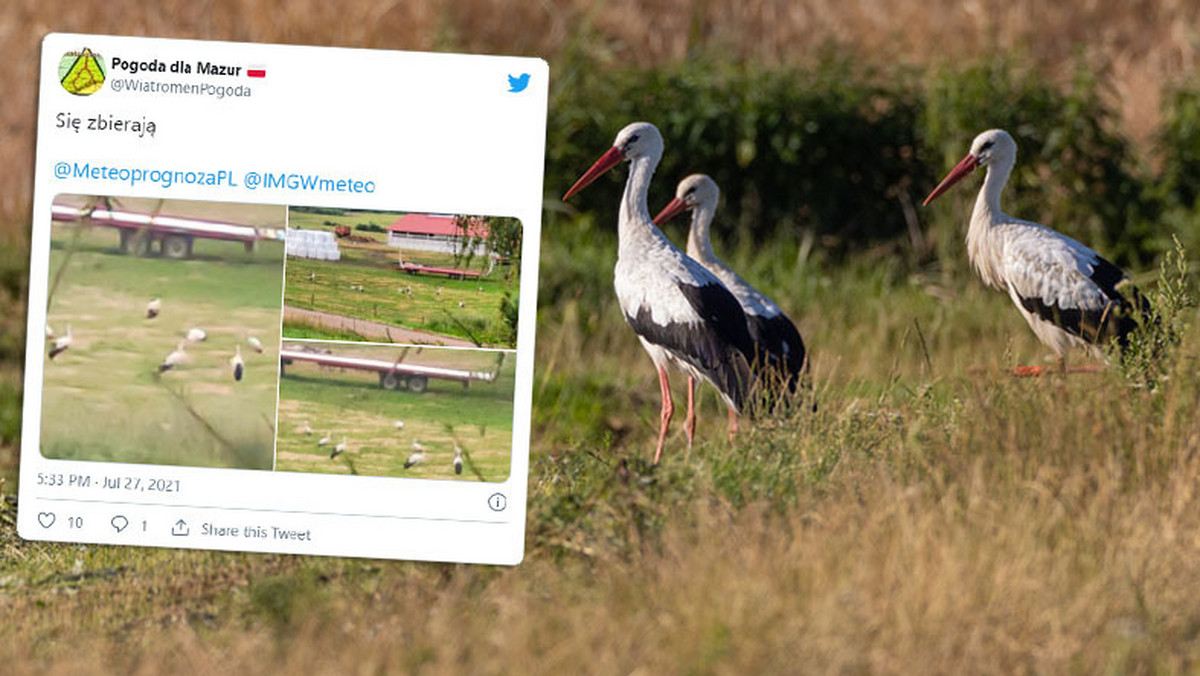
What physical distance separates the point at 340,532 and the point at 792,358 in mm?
1714

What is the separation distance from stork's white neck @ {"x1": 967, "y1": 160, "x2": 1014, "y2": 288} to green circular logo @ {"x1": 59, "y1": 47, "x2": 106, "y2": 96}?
274 centimetres

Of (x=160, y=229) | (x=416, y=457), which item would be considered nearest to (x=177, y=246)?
(x=160, y=229)

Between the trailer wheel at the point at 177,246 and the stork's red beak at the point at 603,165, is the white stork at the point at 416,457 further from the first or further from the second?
the stork's red beak at the point at 603,165

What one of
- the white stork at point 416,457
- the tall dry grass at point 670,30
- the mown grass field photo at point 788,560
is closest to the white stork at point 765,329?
the mown grass field photo at point 788,560

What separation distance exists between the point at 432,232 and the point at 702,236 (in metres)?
1.48

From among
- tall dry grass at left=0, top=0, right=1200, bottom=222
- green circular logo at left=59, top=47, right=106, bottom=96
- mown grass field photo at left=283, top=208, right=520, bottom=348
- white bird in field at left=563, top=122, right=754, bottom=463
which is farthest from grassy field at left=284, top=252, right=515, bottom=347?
tall dry grass at left=0, top=0, right=1200, bottom=222

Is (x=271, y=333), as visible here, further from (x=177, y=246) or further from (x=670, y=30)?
(x=670, y=30)

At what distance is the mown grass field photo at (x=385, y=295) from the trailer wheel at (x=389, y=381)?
0.30 ft

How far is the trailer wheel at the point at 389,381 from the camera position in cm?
392

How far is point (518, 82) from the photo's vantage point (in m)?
3.88

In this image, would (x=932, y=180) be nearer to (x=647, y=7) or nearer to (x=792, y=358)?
(x=647, y=7)

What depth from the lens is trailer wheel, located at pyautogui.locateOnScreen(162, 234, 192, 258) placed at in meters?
3.93

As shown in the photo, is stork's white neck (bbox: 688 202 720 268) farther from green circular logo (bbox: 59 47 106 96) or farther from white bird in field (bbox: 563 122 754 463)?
green circular logo (bbox: 59 47 106 96)

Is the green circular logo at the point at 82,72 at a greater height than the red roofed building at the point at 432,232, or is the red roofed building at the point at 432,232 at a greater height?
the green circular logo at the point at 82,72
